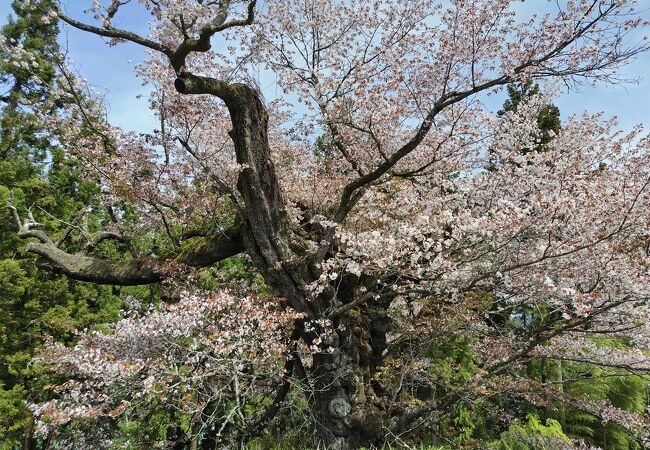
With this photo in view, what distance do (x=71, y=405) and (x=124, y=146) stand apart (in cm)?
457

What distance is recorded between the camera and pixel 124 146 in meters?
7.54

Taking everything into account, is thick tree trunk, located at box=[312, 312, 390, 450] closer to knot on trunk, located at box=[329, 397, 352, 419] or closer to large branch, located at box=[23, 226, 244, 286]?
knot on trunk, located at box=[329, 397, 352, 419]

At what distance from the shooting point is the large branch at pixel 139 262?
643 centimetres

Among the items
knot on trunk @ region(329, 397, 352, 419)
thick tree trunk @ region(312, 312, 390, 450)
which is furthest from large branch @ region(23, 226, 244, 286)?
knot on trunk @ region(329, 397, 352, 419)

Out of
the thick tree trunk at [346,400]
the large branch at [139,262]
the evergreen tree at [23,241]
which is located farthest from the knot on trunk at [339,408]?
the evergreen tree at [23,241]

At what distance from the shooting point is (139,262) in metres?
6.81

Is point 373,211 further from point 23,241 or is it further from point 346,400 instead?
point 23,241

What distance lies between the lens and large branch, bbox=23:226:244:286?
21.1 feet

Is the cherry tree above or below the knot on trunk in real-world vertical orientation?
above

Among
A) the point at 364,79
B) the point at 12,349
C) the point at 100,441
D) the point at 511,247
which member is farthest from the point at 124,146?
the point at 12,349

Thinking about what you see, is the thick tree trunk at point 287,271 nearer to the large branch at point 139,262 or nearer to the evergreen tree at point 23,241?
the large branch at point 139,262

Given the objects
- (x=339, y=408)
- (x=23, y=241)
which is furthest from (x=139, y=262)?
(x=23, y=241)

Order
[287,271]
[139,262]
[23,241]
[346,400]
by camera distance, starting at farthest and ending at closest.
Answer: [23,241] < [139,262] < [346,400] < [287,271]

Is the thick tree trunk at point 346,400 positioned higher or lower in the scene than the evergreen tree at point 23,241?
lower
